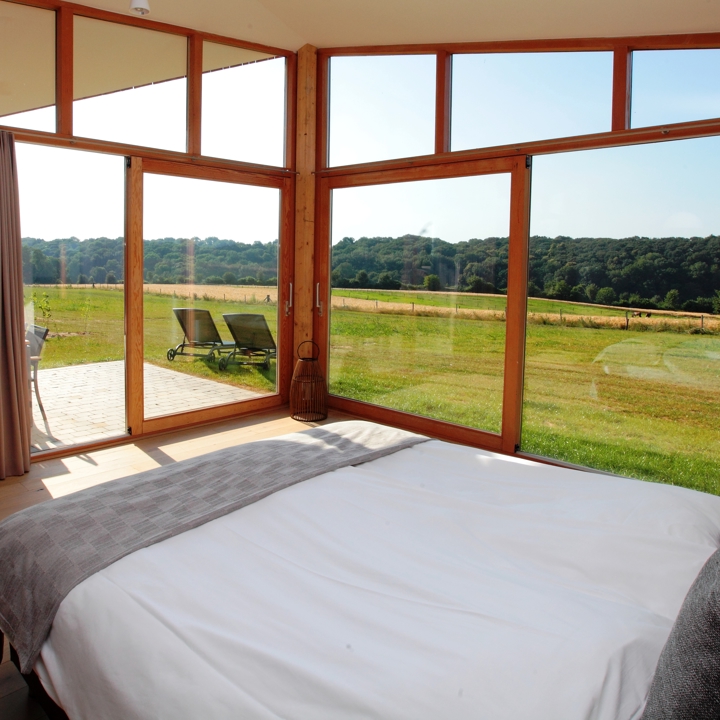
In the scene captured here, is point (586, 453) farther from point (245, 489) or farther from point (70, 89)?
point (70, 89)

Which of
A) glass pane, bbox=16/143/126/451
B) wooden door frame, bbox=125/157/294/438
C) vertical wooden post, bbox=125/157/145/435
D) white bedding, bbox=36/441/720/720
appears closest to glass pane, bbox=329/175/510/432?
wooden door frame, bbox=125/157/294/438

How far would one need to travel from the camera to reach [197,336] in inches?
202

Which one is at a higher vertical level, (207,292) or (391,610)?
(207,292)

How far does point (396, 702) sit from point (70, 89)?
4.38 metres

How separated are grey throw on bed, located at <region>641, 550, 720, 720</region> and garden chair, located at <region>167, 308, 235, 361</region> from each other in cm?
442

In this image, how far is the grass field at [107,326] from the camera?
4258 millimetres

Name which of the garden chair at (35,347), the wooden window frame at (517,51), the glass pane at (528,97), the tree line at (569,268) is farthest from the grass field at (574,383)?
the garden chair at (35,347)

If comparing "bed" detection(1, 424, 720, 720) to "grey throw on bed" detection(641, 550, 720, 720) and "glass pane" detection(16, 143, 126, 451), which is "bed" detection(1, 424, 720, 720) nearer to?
"grey throw on bed" detection(641, 550, 720, 720)

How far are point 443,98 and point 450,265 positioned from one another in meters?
1.26

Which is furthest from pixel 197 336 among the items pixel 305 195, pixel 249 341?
pixel 305 195

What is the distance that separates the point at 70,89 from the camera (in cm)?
416

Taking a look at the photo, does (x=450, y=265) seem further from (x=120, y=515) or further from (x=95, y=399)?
(x=120, y=515)

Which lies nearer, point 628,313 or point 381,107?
point 628,313

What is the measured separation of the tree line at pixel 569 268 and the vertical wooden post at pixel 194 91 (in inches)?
60.4
